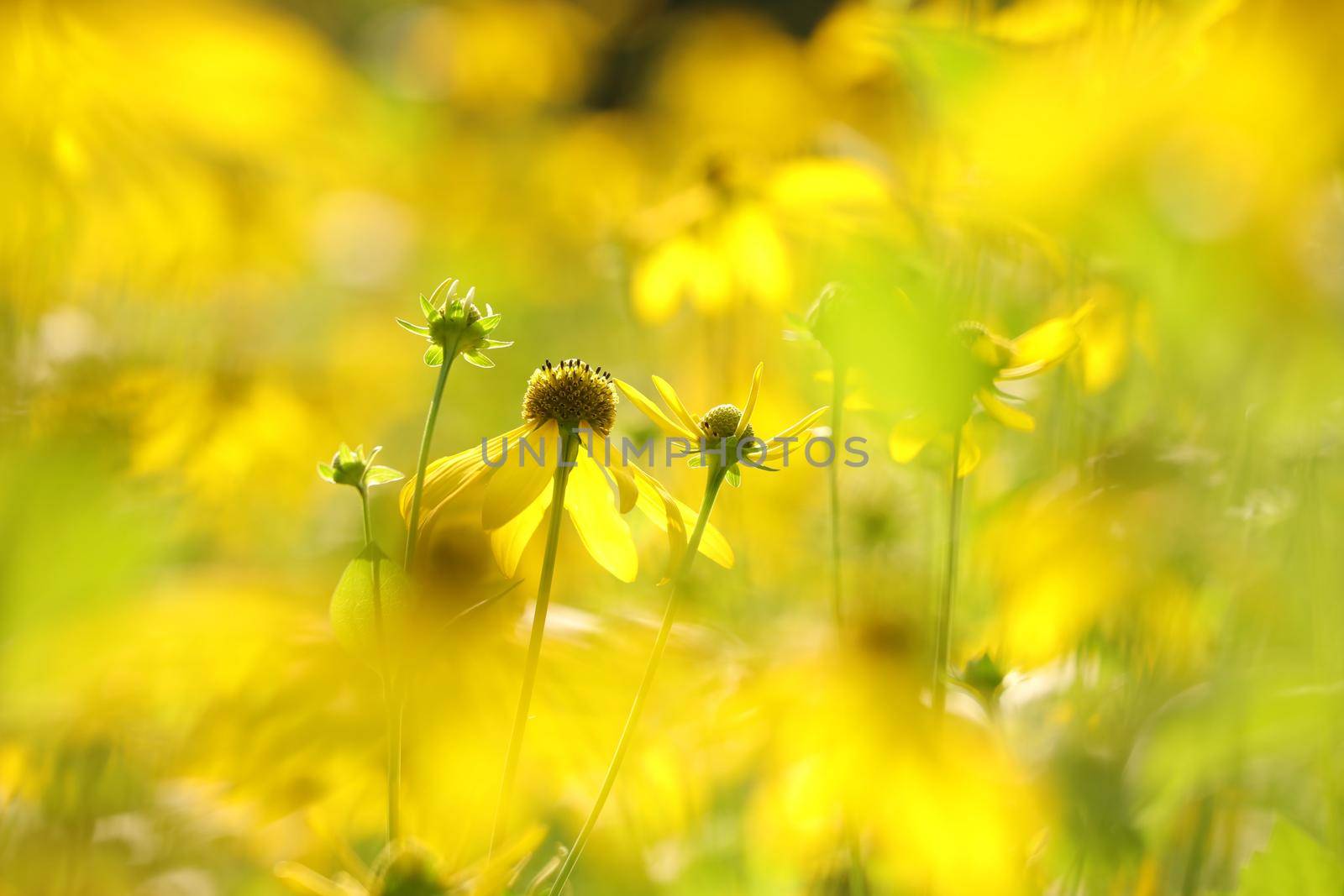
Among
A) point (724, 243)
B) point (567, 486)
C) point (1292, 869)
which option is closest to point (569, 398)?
point (567, 486)

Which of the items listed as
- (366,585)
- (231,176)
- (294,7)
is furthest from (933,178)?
(294,7)

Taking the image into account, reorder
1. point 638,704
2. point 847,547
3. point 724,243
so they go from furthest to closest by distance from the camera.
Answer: point 724,243 → point 847,547 → point 638,704

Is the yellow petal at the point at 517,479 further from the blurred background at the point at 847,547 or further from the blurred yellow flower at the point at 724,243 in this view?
the blurred yellow flower at the point at 724,243

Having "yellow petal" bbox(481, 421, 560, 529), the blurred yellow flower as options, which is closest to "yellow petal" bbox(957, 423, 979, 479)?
"yellow petal" bbox(481, 421, 560, 529)

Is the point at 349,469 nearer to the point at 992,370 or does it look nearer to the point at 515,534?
the point at 515,534

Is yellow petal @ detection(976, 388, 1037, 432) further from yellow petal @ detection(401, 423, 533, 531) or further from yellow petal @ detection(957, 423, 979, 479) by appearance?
yellow petal @ detection(401, 423, 533, 531)

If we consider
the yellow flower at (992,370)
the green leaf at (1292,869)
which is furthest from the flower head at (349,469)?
the green leaf at (1292,869)
